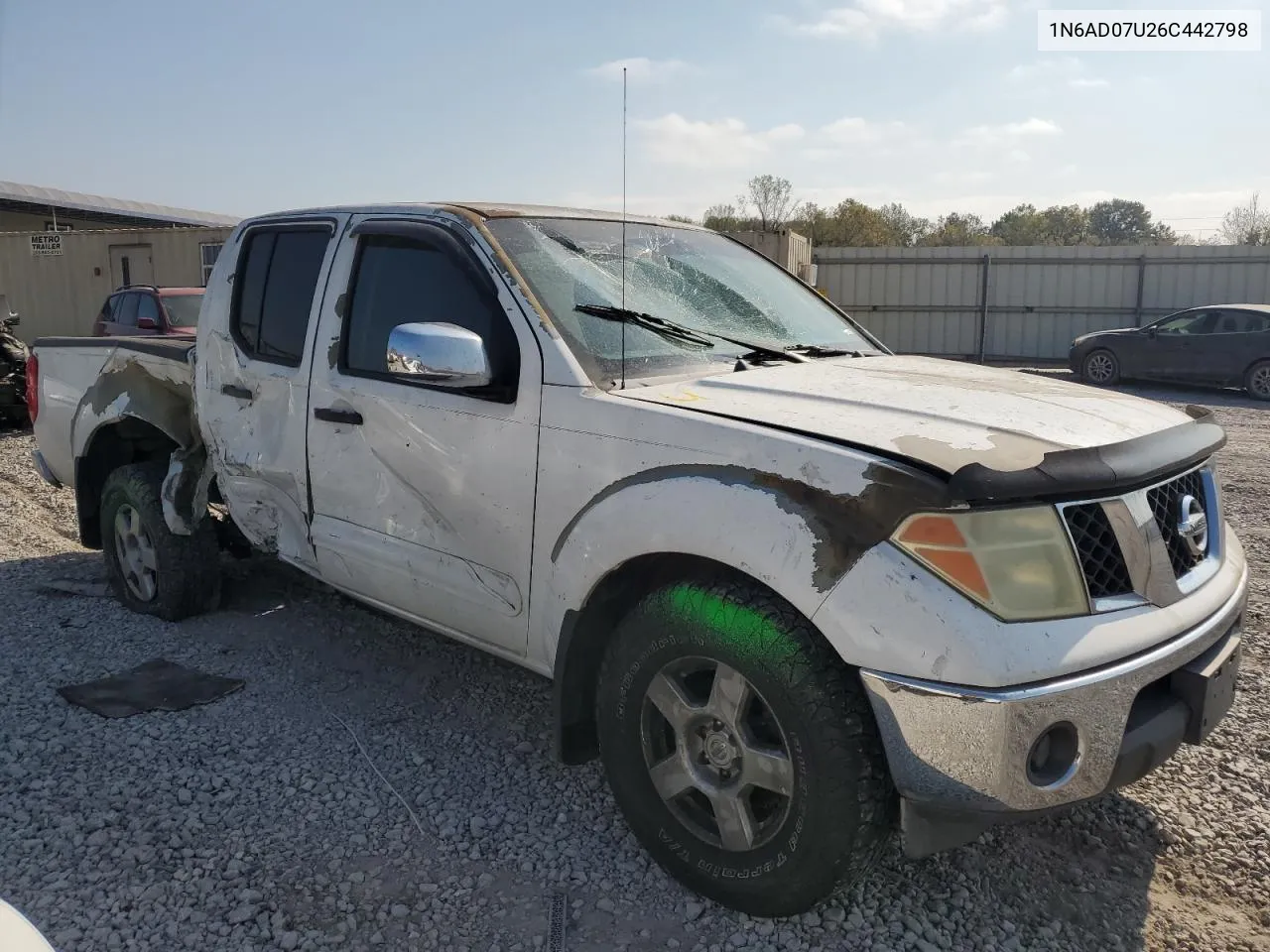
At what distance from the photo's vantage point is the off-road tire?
475 cm

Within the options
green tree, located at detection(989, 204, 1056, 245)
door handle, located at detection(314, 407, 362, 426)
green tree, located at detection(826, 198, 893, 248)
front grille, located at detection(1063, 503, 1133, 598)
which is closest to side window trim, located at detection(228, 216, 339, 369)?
door handle, located at detection(314, 407, 362, 426)

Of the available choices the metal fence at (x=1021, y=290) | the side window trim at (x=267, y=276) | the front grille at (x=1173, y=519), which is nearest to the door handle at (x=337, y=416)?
the side window trim at (x=267, y=276)

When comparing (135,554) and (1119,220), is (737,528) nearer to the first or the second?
(135,554)

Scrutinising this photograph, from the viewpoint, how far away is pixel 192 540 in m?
4.77

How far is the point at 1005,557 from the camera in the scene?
2.18m

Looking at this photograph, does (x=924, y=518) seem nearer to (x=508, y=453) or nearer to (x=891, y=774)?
(x=891, y=774)

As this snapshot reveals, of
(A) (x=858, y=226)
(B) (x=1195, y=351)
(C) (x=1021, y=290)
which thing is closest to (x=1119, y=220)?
(A) (x=858, y=226)

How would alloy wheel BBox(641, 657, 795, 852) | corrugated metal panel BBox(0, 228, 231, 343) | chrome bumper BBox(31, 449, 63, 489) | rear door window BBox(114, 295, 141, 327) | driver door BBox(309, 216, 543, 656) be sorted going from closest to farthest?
alloy wheel BBox(641, 657, 795, 852), driver door BBox(309, 216, 543, 656), chrome bumper BBox(31, 449, 63, 489), rear door window BBox(114, 295, 141, 327), corrugated metal panel BBox(0, 228, 231, 343)

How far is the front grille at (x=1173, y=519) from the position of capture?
250cm

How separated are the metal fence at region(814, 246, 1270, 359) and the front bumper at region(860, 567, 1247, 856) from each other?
20.2 m

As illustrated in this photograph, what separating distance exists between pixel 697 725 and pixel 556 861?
0.68 m

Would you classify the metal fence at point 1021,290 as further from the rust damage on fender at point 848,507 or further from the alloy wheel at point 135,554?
the rust damage on fender at point 848,507

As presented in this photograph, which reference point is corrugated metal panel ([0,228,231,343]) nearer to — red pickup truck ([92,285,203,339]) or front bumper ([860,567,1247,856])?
red pickup truck ([92,285,203,339])

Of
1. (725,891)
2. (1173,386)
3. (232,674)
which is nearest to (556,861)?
(725,891)
